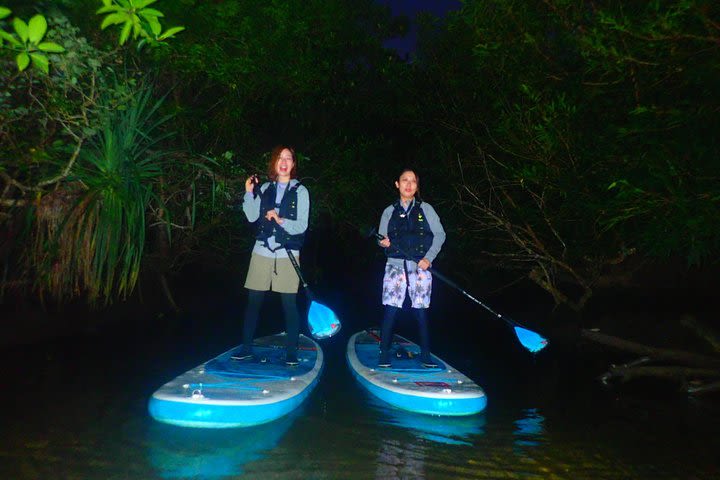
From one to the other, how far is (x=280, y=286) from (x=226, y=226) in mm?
4990

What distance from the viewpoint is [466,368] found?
7051 millimetres

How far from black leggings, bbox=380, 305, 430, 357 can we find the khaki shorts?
974 mm

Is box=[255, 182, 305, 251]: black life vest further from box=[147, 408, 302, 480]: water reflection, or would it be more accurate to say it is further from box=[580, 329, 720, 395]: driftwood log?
box=[580, 329, 720, 395]: driftwood log


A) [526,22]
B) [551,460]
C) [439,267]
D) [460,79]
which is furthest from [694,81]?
[439,267]

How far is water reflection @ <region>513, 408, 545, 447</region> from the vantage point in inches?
174

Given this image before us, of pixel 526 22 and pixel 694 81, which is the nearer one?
pixel 694 81

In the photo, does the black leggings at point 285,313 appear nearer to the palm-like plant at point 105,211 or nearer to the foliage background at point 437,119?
the palm-like plant at point 105,211

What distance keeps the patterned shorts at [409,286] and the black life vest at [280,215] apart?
3.12 feet

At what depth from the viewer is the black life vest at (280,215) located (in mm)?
5312

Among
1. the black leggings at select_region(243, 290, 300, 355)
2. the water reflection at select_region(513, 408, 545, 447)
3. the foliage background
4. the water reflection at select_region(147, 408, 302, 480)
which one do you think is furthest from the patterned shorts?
the foliage background

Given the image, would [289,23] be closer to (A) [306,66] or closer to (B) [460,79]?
(A) [306,66]

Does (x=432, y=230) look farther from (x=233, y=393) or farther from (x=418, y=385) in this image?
(x=233, y=393)

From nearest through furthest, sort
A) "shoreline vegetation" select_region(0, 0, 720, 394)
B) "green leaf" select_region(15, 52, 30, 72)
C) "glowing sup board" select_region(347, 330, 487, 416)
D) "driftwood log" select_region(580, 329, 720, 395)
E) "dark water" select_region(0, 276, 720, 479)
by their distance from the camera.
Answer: "green leaf" select_region(15, 52, 30, 72), "dark water" select_region(0, 276, 720, 479), "shoreline vegetation" select_region(0, 0, 720, 394), "glowing sup board" select_region(347, 330, 487, 416), "driftwood log" select_region(580, 329, 720, 395)

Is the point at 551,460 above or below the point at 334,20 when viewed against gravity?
below
